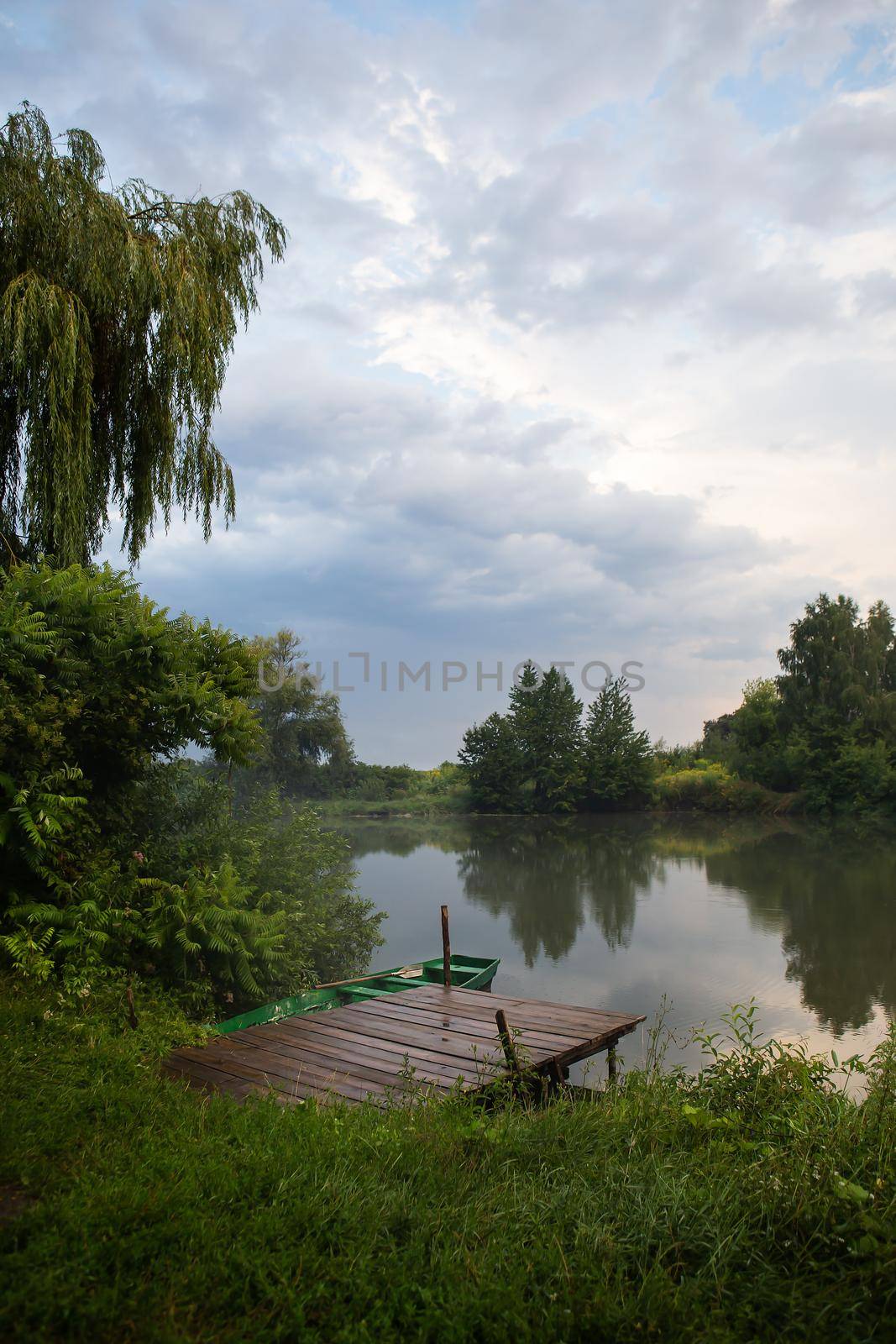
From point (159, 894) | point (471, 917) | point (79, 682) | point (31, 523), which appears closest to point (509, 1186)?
point (159, 894)

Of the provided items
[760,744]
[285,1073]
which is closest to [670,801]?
[760,744]

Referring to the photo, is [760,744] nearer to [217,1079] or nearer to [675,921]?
[675,921]

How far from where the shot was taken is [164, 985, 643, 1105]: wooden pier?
538 cm

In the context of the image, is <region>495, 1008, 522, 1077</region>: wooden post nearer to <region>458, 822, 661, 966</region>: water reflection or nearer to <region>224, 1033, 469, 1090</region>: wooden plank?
<region>224, 1033, 469, 1090</region>: wooden plank

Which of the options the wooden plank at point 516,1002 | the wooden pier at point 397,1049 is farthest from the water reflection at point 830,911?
the wooden pier at point 397,1049

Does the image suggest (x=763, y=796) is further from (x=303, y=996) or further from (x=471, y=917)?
(x=303, y=996)

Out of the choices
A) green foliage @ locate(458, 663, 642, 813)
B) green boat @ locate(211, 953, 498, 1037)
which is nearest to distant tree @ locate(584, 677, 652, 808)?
green foliage @ locate(458, 663, 642, 813)

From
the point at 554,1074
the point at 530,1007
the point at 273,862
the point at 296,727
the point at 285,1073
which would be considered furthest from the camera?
the point at 296,727

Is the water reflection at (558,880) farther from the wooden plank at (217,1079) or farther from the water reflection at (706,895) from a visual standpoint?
the wooden plank at (217,1079)

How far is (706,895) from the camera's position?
19141 millimetres

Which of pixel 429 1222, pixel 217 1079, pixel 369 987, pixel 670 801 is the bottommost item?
pixel 670 801

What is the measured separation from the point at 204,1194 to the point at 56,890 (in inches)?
174

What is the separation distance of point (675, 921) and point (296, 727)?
23301 mm

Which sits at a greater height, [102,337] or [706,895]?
[102,337]
